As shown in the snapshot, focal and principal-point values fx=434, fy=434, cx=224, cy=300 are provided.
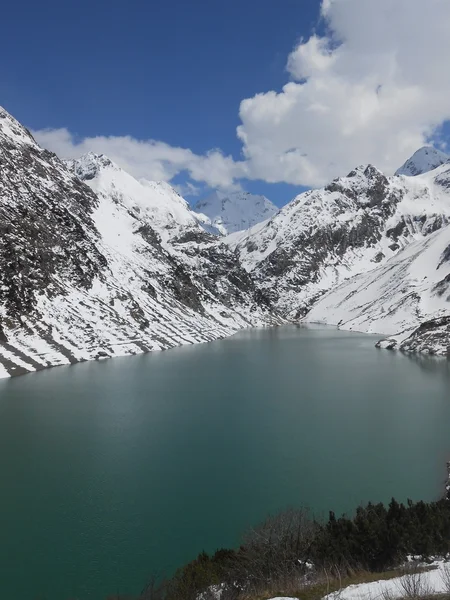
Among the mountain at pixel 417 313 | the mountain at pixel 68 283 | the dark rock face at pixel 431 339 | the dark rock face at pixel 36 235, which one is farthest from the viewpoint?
the mountain at pixel 417 313

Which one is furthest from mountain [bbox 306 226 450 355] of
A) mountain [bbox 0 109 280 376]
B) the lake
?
mountain [bbox 0 109 280 376]

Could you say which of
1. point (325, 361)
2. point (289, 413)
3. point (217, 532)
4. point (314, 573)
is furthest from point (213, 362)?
point (314, 573)

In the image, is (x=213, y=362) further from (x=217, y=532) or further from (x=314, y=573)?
(x=314, y=573)

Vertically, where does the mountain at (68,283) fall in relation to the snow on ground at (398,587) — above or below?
above

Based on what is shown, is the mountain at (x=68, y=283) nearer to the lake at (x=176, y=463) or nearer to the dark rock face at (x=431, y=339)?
the lake at (x=176, y=463)

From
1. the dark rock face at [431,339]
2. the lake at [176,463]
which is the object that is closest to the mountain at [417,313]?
the dark rock face at [431,339]

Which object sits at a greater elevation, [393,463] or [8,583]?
[393,463]

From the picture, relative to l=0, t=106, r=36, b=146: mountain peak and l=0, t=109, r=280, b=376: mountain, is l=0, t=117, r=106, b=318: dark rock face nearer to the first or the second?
l=0, t=109, r=280, b=376: mountain

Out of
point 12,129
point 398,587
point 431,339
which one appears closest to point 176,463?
point 398,587
